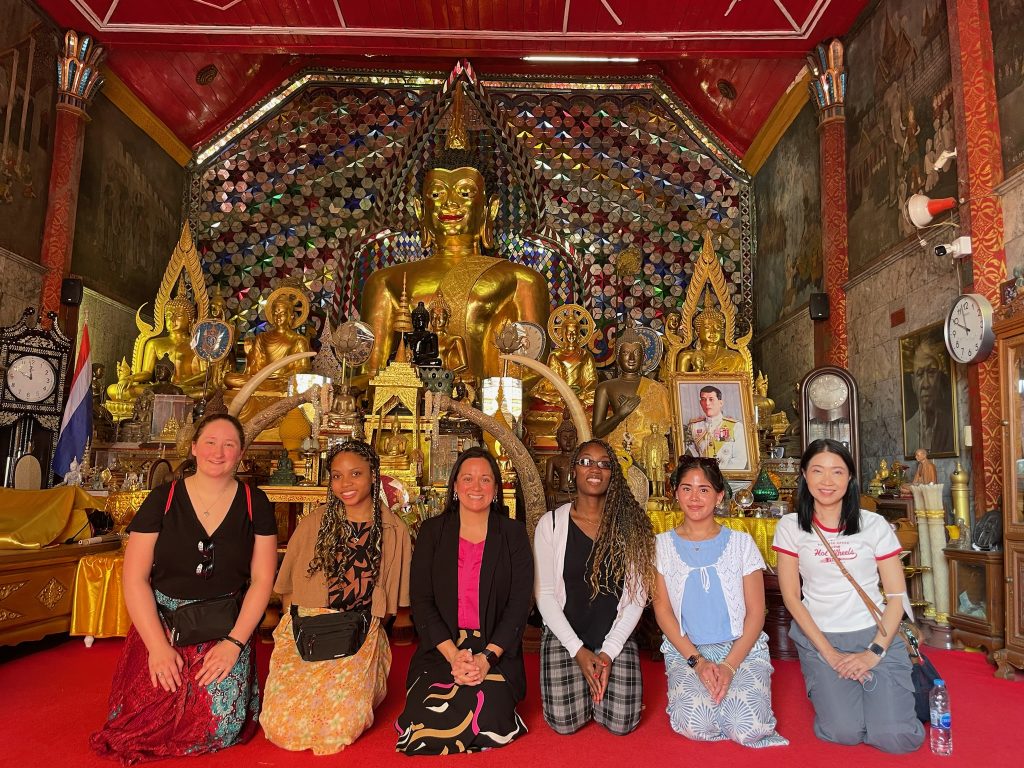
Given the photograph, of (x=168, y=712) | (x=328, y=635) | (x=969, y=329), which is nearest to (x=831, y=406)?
(x=969, y=329)

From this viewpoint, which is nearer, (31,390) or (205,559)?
(205,559)

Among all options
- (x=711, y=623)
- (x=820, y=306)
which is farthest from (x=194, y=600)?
(x=820, y=306)

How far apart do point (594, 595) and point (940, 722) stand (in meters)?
1.10

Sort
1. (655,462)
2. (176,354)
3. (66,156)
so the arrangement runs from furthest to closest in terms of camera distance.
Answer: (176,354) → (66,156) → (655,462)

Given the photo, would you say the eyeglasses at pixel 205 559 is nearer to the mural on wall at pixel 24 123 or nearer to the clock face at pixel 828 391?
the clock face at pixel 828 391

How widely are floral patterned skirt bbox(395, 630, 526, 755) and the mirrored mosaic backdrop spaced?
6.11 meters

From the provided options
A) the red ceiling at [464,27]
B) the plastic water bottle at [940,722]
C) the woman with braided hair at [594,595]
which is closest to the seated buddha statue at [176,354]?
the red ceiling at [464,27]

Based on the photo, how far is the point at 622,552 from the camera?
8.83 ft

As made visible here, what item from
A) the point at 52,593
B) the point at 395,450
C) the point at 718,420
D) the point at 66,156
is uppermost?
the point at 66,156

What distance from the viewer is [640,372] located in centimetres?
646

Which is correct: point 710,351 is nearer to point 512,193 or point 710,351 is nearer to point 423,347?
point 423,347

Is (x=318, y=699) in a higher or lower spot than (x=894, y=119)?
lower

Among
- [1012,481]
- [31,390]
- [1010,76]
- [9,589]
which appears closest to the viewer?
[9,589]

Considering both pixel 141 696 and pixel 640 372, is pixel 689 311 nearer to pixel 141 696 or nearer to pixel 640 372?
pixel 640 372
